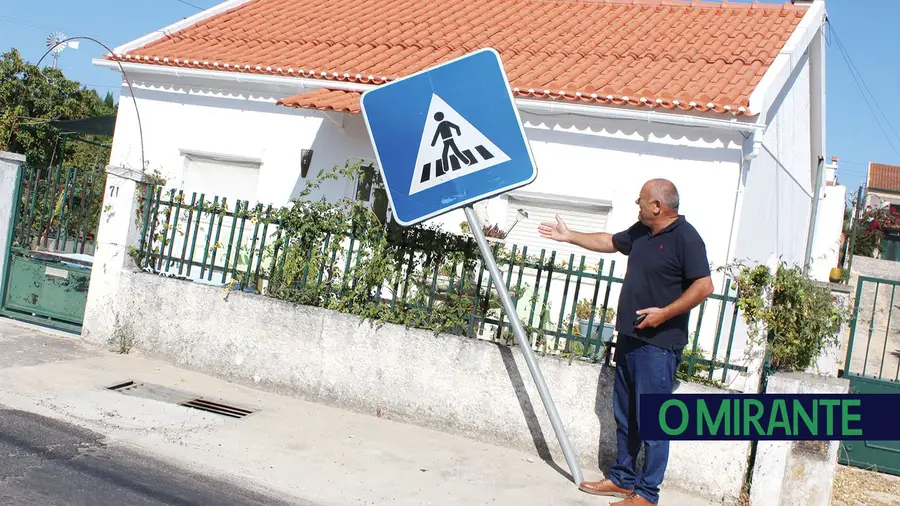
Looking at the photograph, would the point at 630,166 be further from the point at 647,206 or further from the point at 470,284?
the point at 647,206

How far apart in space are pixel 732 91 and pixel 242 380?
610 centimetres

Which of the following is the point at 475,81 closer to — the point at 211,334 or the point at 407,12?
the point at 211,334

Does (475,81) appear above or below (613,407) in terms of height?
above

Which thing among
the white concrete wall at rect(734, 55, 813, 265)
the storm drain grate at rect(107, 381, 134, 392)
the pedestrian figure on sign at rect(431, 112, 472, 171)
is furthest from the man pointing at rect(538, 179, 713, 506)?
the storm drain grate at rect(107, 381, 134, 392)

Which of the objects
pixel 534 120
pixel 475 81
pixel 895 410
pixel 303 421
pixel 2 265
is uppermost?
pixel 534 120

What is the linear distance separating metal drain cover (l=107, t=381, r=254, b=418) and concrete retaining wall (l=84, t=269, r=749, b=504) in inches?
24.7

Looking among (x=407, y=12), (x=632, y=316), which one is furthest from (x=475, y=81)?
(x=407, y=12)

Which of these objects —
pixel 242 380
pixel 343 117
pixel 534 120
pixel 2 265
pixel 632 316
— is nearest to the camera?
pixel 632 316

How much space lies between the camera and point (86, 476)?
4.61 m

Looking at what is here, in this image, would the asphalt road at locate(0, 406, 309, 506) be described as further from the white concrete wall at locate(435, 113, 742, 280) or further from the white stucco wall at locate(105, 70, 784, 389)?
the white concrete wall at locate(435, 113, 742, 280)

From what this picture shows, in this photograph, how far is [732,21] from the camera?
11289 mm

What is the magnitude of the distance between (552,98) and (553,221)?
5.02 ft

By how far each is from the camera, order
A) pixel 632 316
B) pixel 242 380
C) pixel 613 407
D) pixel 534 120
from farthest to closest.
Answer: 1. pixel 534 120
2. pixel 242 380
3. pixel 613 407
4. pixel 632 316

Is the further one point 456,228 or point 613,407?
point 456,228
